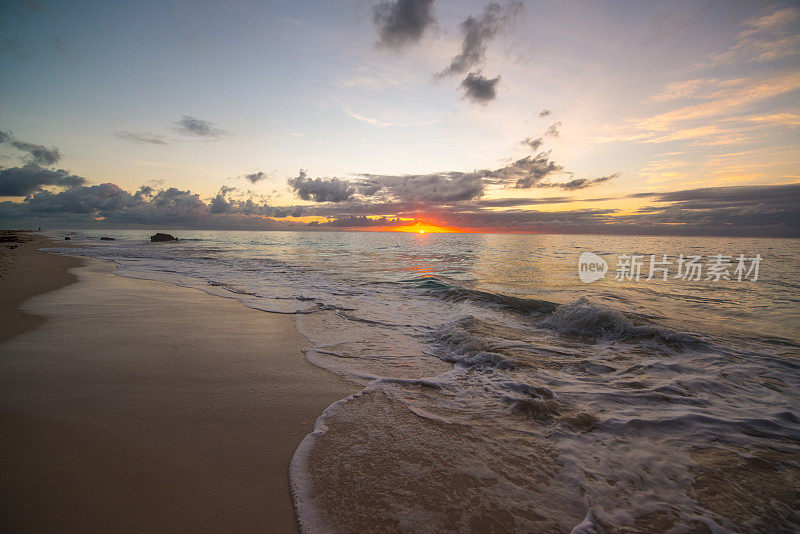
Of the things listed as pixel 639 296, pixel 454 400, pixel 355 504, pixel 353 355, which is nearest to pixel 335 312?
pixel 353 355

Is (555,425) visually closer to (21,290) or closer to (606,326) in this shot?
(606,326)

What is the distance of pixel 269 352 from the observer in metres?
6.16

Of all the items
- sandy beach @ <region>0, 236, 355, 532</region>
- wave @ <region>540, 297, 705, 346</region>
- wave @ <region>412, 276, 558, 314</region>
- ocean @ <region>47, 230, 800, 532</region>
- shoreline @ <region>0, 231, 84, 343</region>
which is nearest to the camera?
sandy beach @ <region>0, 236, 355, 532</region>

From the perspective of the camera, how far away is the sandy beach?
2.49 meters

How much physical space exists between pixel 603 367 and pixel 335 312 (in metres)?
7.26

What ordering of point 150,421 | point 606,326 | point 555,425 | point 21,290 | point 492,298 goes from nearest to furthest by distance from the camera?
point 150,421 → point 555,425 → point 606,326 → point 21,290 → point 492,298

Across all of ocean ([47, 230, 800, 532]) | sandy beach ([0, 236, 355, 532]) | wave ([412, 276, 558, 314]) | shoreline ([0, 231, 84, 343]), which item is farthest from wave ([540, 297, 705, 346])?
shoreline ([0, 231, 84, 343])

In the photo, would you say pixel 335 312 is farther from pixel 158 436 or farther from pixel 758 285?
pixel 758 285

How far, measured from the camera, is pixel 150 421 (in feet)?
12.0

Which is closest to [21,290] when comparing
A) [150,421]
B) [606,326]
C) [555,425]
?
[150,421]

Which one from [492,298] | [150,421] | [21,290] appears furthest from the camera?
[492,298]

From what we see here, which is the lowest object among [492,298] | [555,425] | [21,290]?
[492,298]

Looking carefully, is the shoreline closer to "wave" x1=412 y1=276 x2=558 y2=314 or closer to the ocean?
the ocean

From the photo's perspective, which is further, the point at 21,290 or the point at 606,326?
the point at 21,290
